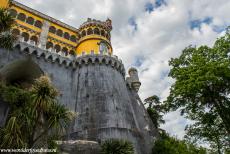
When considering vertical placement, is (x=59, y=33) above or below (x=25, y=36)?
above

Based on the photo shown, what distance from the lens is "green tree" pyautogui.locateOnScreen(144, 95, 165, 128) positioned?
34500mm

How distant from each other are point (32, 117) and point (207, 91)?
16.7 m

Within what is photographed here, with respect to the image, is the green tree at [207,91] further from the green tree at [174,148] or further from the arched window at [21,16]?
the arched window at [21,16]

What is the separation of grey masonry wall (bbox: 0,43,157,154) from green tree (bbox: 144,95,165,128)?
218 inches

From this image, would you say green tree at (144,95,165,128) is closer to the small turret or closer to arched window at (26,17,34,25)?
the small turret

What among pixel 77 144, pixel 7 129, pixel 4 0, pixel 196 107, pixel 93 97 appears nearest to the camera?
pixel 7 129

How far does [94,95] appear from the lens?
24453 millimetres

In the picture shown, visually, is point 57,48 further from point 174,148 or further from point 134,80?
point 174,148

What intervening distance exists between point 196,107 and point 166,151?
20.0ft

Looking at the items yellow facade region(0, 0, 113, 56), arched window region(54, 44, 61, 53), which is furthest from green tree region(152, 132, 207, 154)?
arched window region(54, 44, 61, 53)

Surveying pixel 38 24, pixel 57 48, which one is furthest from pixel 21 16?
pixel 57 48

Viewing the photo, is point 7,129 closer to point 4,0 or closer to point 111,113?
point 111,113

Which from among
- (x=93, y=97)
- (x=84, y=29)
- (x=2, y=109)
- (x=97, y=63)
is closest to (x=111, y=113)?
(x=93, y=97)

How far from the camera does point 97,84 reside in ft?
84.2
